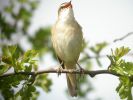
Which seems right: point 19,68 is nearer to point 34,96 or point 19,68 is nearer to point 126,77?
point 34,96

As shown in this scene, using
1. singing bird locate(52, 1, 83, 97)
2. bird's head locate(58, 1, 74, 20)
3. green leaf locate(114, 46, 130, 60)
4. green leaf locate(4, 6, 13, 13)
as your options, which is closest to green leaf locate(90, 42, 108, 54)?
singing bird locate(52, 1, 83, 97)

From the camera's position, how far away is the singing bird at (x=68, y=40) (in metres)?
5.01

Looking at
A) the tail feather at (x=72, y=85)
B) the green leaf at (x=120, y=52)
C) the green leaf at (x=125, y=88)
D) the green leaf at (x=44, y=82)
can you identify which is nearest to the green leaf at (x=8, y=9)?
the tail feather at (x=72, y=85)

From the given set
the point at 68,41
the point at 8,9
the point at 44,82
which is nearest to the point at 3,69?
the point at 44,82

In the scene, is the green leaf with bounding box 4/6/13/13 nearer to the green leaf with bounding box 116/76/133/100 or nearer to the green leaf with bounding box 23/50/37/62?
the green leaf with bounding box 23/50/37/62

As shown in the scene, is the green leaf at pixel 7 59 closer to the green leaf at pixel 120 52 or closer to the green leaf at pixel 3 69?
the green leaf at pixel 3 69

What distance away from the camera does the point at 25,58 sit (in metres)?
3.52

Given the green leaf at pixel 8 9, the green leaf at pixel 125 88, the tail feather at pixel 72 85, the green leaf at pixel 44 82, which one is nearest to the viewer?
the green leaf at pixel 125 88

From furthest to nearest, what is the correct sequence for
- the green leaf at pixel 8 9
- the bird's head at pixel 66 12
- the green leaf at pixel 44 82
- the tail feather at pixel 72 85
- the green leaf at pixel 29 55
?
the green leaf at pixel 8 9 → the bird's head at pixel 66 12 → the tail feather at pixel 72 85 → the green leaf at pixel 44 82 → the green leaf at pixel 29 55

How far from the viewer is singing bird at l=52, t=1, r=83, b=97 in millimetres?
5012

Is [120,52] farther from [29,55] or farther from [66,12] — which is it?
[66,12]

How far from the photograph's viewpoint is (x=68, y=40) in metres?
5.04

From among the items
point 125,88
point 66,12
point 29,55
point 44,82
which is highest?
point 66,12

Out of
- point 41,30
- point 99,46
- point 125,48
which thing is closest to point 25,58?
point 125,48
